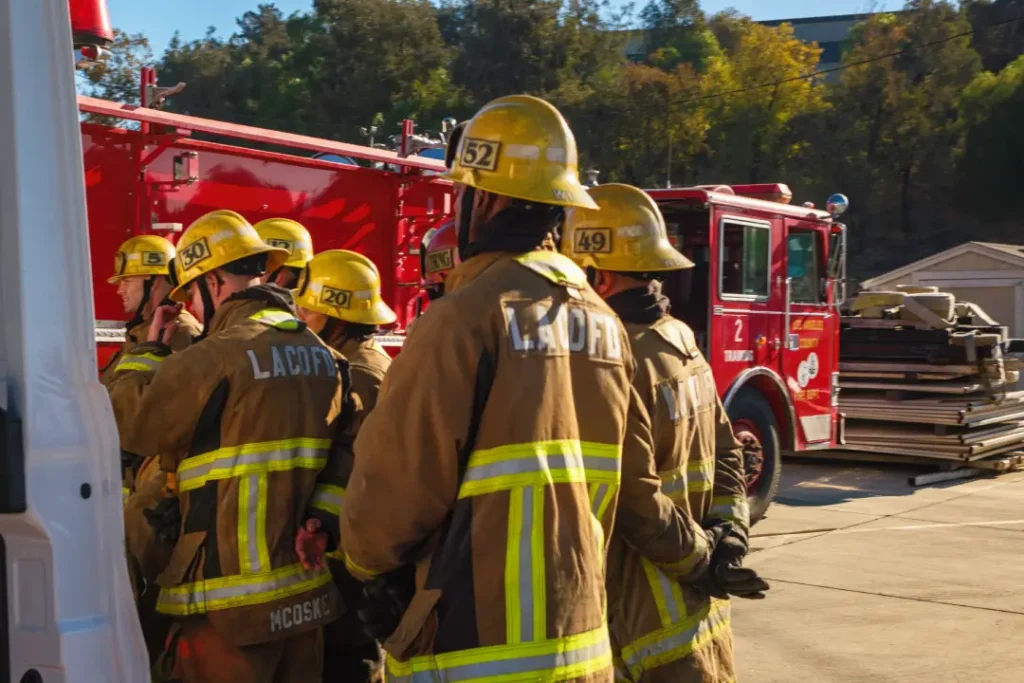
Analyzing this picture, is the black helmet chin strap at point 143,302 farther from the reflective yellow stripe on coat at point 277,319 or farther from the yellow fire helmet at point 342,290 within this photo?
the reflective yellow stripe on coat at point 277,319

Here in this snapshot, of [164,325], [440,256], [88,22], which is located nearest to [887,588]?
[440,256]

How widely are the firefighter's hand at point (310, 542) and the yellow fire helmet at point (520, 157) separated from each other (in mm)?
1219

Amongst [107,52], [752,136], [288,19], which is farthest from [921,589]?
[288,19]

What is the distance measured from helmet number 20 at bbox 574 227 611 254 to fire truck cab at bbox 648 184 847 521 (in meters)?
5.07

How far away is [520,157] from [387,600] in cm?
95

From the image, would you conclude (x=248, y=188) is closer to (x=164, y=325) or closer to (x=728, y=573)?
(x=164, y=325)

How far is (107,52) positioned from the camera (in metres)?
3.18

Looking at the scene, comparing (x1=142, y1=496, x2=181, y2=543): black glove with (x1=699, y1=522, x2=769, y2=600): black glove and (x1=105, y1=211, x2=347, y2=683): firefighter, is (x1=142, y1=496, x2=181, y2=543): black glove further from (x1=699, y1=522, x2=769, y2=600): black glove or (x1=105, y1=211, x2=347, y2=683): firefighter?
(x1=699, y1=522, x2=769, y2=600): black glove

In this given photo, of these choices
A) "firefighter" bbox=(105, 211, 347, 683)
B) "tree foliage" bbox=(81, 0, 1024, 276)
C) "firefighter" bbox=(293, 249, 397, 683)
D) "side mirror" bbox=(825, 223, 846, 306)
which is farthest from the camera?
"tree foliage" bbox=(81, 0, 1024, 276)

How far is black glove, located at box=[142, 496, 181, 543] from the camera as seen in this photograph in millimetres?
3197

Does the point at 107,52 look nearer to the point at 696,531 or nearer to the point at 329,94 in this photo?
the point at 696,531

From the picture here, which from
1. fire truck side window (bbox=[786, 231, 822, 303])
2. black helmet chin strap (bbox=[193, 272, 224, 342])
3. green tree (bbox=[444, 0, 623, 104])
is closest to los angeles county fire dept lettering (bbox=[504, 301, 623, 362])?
black helmet chin strap (bbox=[193, 272, 224, 342])

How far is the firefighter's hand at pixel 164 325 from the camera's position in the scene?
4137mm

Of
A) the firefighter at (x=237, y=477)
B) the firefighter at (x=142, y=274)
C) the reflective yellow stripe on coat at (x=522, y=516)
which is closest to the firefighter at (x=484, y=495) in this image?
the reflective yellow stripe on coat at (x=522, y=516)
